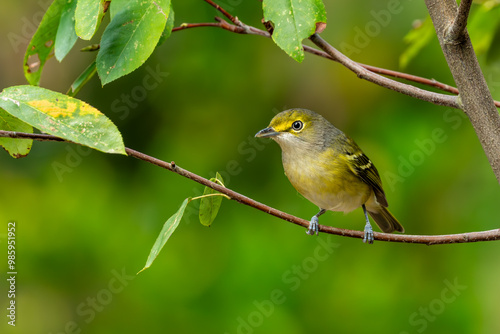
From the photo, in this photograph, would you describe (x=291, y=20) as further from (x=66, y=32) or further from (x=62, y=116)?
(x=66, y=32)

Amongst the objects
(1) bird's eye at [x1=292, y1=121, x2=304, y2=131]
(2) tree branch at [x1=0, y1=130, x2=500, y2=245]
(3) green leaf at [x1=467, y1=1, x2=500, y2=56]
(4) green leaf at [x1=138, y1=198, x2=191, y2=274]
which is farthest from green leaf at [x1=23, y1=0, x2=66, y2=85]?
(3) green leaf at [x1=467, y1=1, x2=500, y2=56]

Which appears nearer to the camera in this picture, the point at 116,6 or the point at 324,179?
the point at 116,6

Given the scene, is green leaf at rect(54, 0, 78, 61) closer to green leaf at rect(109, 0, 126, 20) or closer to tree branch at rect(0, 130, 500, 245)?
green leaf at rect(109, 0, 126, 20)

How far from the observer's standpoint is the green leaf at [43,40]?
2016mm

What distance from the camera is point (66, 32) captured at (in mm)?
1928

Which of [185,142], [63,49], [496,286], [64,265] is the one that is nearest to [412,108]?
[496,286]

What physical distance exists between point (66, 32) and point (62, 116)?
0.55 meters

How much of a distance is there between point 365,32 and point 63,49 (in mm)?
3202

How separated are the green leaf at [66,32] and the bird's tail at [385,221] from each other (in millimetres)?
2437

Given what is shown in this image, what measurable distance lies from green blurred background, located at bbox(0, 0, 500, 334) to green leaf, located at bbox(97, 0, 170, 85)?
276 cm

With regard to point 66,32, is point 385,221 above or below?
below

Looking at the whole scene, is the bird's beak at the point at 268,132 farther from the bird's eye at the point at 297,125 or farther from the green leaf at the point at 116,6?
the green leaf at the point at 116,6

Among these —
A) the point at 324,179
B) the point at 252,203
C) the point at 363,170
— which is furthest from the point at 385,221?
the point at 252,203

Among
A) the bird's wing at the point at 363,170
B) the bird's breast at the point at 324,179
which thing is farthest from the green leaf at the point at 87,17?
the bird's wing at the point at 363,170
